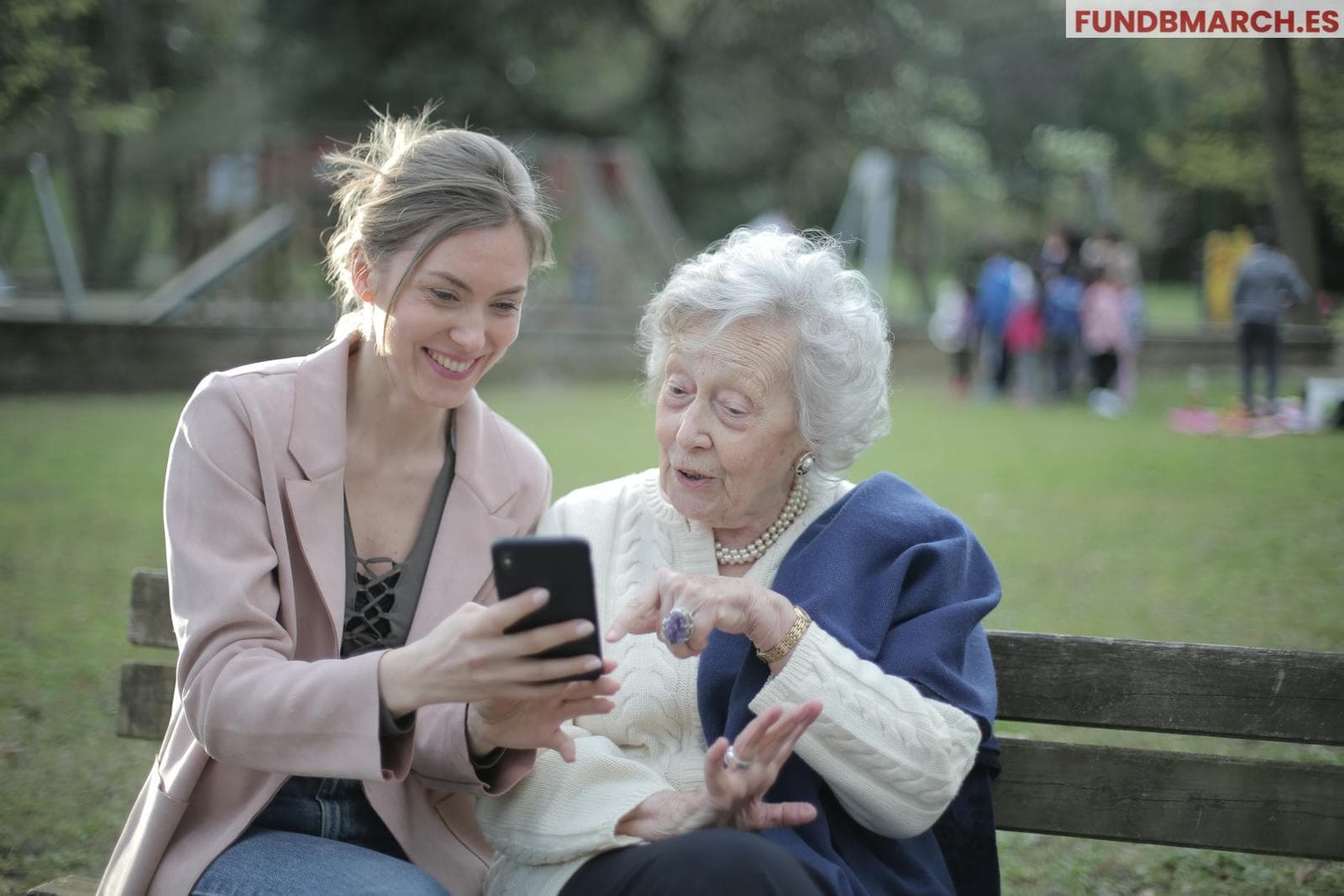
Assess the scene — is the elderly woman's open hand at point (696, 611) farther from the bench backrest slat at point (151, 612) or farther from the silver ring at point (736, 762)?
the bench backrest slat at point (151, 612)

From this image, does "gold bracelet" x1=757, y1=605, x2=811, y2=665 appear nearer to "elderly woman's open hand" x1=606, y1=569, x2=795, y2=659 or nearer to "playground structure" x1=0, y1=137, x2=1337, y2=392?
"elderly woman's open hand" x1=606, y1=569, x2=795, y2=659

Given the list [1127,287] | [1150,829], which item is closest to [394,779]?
[1150,829]

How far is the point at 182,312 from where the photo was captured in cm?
1806

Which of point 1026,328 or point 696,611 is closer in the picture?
point 696,611

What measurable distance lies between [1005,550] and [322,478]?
6.58 m

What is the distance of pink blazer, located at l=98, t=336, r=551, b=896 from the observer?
2498mm

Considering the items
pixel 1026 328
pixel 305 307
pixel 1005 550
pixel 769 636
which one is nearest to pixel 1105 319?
pixel 1026 328

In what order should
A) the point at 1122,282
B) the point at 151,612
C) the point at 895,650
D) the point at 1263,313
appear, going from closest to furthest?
1. the point at 895,650
2. the point at 151,612
3. the point at 1263,313
4. the point at 1122,282

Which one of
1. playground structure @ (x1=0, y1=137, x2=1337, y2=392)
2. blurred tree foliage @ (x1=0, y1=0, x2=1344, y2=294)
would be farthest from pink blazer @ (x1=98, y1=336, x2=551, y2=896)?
blurred tree foliage @ (x1=0, y1=0, x2=1344, y2=294)

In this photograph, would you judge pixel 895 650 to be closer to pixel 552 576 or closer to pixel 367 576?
pixel 552 576

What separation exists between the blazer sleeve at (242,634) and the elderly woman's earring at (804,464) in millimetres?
1096

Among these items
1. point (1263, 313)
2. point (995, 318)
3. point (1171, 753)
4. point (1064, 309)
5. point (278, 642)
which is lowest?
point (995, 318)

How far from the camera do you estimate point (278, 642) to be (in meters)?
2.67

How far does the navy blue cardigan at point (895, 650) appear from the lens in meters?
2.75
